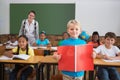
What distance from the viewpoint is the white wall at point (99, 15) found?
22.6 ft

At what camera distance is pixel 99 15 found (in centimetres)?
694

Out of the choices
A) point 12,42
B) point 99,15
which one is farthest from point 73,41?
point 99,15

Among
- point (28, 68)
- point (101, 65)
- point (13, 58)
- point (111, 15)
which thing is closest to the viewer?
point (101, 65)

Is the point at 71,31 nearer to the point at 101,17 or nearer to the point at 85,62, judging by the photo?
the point at 85,62

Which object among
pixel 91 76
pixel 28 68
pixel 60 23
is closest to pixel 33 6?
pixel 60 23

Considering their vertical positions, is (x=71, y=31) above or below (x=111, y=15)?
below

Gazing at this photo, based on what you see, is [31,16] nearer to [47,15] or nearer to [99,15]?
[47,15]

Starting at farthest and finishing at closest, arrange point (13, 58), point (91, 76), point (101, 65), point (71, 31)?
point (13, 58)
point (91, 76)
point (101, 65)
point (71, 31)

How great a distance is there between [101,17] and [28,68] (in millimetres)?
4188

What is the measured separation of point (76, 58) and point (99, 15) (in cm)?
491

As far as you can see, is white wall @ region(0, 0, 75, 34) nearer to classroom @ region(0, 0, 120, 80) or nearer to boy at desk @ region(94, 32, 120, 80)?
classroom @ region(0, 0, 120, 80)

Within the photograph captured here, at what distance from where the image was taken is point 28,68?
11.2 feet

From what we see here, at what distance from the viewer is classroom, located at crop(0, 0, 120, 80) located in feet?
22.7

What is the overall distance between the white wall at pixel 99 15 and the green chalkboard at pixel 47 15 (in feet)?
1.13
